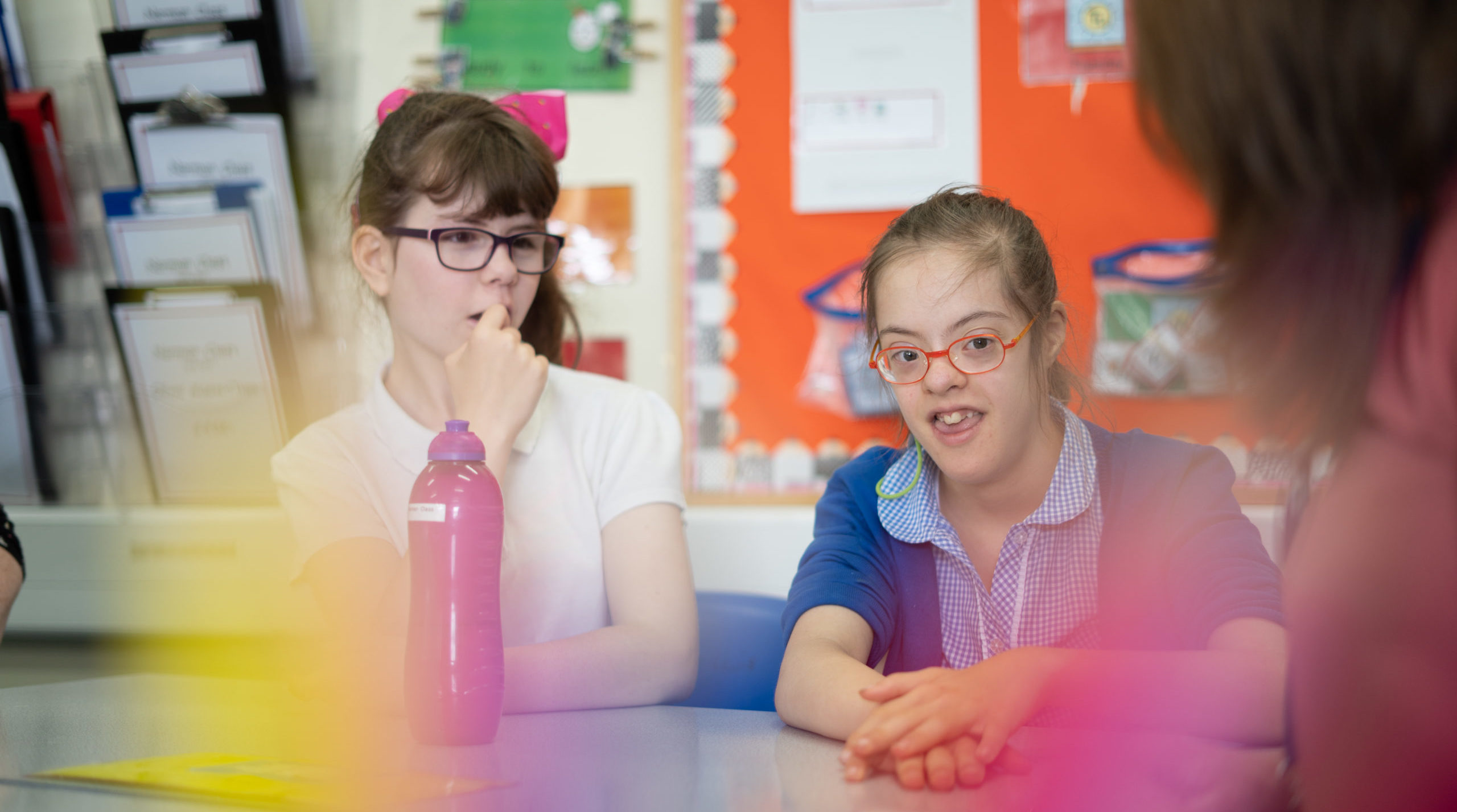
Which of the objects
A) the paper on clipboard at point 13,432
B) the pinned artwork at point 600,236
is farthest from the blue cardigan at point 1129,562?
the paper on clipboard at point 13,432

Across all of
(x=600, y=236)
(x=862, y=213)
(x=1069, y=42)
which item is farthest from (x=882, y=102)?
(x=600, y=236)

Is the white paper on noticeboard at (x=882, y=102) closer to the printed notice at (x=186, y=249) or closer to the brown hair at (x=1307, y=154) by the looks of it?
the printed notice at (x=186, y=249)

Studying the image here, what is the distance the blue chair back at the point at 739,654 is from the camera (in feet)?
3.96

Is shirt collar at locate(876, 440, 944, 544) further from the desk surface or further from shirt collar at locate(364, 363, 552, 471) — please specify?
shirt collar at locate(364, 363, 552, 471)

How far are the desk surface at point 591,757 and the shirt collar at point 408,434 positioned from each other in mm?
311

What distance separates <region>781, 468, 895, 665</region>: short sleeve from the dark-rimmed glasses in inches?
16.8

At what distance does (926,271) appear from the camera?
39.7 inches

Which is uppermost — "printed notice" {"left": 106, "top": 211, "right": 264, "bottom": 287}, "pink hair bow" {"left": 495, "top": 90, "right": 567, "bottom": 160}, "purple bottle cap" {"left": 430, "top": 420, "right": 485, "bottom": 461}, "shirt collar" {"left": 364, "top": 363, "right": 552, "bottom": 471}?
"pink hair bow" {"left": 495, "top": 90, "right": 567, "bottom": 160}

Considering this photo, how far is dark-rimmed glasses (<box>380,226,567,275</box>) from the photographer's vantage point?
1.04 meters

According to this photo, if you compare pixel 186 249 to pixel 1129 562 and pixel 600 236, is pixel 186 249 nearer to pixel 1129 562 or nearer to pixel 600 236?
pixel 600 236

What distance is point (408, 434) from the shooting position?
1.14 metres

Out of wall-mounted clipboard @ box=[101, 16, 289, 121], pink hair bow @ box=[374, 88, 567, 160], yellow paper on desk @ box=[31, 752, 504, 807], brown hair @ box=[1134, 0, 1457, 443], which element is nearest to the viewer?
brown hair @ box=[1134, 0, 1457, 443]

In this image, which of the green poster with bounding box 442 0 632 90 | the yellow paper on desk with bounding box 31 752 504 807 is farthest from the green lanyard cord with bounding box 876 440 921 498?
the green poster with bounding box 442 0 632 90

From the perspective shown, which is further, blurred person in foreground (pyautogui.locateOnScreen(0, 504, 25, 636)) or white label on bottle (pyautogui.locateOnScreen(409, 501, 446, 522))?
blurred person in foreground (pyautogui.locateOnScreen(0, 504, 25, 636))
